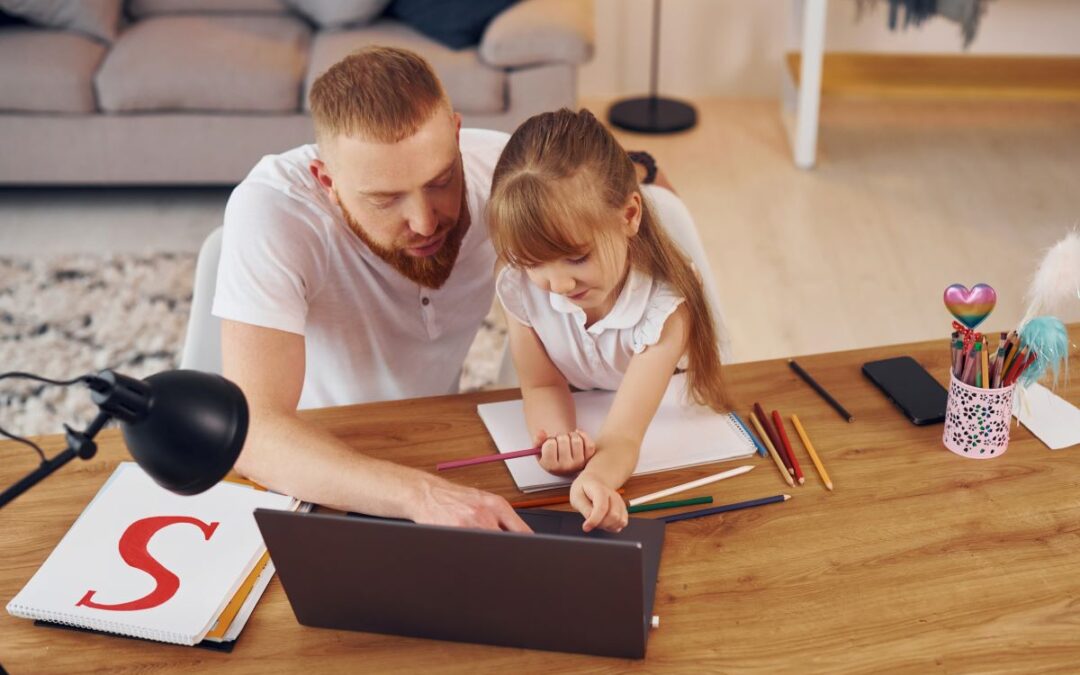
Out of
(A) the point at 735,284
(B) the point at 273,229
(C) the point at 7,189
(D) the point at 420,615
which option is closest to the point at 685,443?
(D) the point at 420,615

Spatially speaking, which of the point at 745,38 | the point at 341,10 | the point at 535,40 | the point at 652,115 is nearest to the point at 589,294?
the point at 535,40

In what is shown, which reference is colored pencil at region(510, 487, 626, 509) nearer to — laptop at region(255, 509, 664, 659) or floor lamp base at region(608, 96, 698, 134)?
laptop at region(255, 509, 664, 659)

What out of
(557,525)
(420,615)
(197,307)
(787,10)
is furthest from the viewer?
(787,10)

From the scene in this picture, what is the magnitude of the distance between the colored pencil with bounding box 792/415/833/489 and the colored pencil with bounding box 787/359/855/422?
0.06 metres

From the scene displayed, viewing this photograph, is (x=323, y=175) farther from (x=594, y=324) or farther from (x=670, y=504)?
(x=670, y=504)

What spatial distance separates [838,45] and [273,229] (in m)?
3.27

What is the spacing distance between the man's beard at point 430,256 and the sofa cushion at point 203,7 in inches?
93.5

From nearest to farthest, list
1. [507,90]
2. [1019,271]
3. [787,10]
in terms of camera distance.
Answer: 1. [1019,271]
2. [507,90]
3. [787,10]

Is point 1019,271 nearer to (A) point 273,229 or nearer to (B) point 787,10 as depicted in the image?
(B) point 787,10

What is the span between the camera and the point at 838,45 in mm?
4141

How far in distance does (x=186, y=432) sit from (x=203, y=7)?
316 centimetres

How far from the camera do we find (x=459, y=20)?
3.29 m

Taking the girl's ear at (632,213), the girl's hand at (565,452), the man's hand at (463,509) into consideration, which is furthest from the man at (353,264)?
the girl's ear at (632,213)

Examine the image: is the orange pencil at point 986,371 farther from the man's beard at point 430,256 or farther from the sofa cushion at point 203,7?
the sofa cushion at point 203,7
